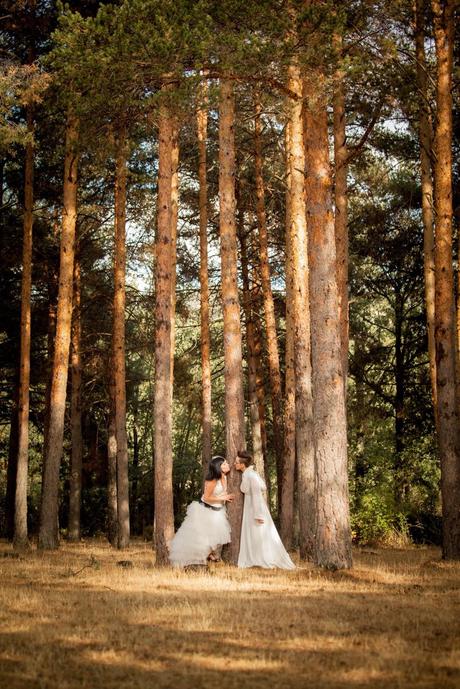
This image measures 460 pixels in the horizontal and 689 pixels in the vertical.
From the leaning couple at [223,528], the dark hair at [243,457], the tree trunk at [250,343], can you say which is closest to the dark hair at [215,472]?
the leaning couple at [223,528]

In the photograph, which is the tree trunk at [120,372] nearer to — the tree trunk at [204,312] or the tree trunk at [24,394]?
the tree trunk at [204,312]

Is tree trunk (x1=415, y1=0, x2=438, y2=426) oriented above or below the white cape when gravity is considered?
above

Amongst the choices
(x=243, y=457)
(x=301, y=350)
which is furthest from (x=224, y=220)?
(x=243, y=457)

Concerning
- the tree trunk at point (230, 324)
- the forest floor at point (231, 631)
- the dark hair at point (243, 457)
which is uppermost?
the tree trunk at point (230, 324)

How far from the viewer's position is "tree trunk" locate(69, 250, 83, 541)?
23.5 metres

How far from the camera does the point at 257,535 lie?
43.3 ft

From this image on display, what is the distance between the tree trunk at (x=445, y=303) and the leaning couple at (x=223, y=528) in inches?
147

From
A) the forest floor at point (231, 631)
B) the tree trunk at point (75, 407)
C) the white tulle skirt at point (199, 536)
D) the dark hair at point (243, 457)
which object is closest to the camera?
the forest floor at point (231, 631)

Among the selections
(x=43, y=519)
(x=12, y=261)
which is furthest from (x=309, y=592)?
(x=12, y=261)

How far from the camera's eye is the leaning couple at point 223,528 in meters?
12.5

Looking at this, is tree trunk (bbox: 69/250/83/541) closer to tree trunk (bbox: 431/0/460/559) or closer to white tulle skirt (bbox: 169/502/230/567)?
white tulle skirt (bbox: 169/502/230/567)

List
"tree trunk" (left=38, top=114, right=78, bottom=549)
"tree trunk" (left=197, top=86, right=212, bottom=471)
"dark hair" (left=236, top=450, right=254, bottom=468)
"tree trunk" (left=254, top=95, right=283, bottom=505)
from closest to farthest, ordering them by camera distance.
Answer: "dark hair" (left=236, top=450, right=254, bottom=468), "tree trunk" (left=38, top=114, right=78, bottom=549), "tree trunk" (left=197, top=86, right=212, bottom=471), "tree trunk" (left=254, top=95, right=283, bottom=505)

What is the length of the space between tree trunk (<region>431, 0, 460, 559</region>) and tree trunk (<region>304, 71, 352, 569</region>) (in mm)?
3814

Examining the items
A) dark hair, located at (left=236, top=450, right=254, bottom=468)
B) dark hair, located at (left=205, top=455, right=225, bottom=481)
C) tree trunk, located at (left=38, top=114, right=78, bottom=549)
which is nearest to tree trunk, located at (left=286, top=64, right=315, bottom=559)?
dark hair, located at (left=236, top=450, right=254, bottom=468)
